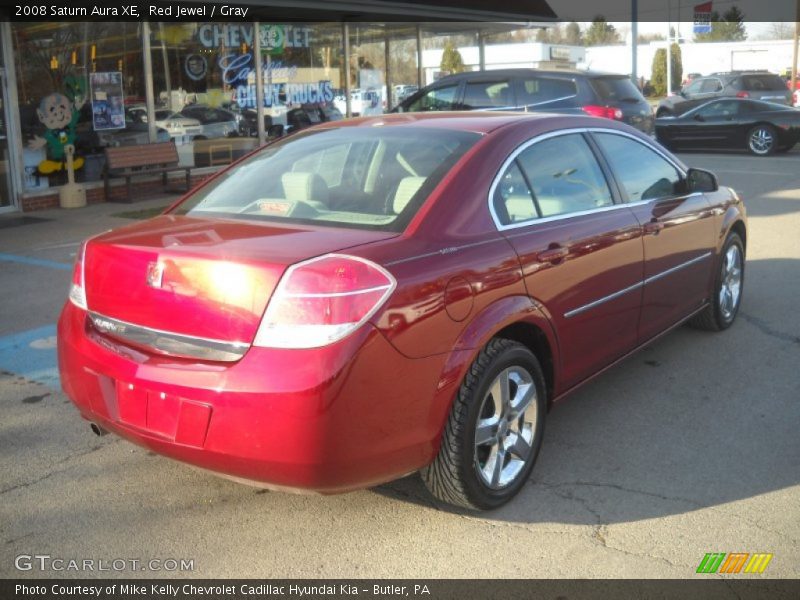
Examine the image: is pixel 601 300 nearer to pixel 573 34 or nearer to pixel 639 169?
pixel 639 169

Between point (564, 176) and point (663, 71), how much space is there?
2185 inches

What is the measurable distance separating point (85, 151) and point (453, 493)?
38.0 feet

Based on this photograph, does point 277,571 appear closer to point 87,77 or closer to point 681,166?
point 681,166

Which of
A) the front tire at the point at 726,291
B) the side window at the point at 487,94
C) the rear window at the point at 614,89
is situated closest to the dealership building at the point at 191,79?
the side window at the point at 487,94

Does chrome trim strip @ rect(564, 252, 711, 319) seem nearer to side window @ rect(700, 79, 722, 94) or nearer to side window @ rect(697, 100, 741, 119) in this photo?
side window @ rect(697, 100, 741, 119)

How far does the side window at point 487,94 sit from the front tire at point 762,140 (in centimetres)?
852

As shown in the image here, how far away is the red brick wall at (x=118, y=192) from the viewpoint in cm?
1276

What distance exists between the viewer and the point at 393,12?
51.1ft

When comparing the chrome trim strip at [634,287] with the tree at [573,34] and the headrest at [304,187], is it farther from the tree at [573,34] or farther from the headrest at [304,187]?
the tree at [573,34]

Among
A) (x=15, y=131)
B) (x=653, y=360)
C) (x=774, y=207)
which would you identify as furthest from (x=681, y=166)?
(x=15, y=131)

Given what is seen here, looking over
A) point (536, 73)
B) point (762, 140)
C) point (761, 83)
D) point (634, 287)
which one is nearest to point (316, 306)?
point (634, 287)

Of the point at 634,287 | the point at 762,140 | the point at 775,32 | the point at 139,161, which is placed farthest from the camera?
the point at 775,32

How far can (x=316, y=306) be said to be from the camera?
9.95 feet

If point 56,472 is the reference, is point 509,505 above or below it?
below
